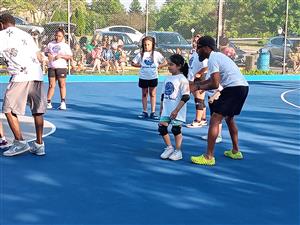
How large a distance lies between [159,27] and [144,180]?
23.1 metres

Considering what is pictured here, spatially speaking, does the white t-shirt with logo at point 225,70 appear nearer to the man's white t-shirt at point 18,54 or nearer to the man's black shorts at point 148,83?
the man's white t-shirt at point 18,54

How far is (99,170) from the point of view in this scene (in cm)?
612

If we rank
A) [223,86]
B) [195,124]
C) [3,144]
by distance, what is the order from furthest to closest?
1. [195,124]
2. [3,144]
3. [223,86]

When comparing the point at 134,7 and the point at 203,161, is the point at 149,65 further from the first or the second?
the point at 134,7

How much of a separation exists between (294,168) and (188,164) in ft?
4.26

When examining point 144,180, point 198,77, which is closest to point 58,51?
point 198,77

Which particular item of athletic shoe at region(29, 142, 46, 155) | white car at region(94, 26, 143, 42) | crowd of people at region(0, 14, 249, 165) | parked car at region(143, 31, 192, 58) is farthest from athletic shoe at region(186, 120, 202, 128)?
white car at region(94, 26, 143, 42)

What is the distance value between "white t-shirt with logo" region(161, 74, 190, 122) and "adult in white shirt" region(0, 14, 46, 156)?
5.19 ft

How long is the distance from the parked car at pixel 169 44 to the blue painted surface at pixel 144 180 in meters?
12.7

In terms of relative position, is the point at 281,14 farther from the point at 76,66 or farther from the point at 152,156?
the point at 152,156

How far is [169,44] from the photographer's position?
880 inches

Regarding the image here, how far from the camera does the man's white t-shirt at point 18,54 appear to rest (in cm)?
646

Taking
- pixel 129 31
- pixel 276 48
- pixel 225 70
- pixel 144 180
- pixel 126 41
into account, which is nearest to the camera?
pixel 144 180

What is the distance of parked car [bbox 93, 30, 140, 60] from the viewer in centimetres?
2195
